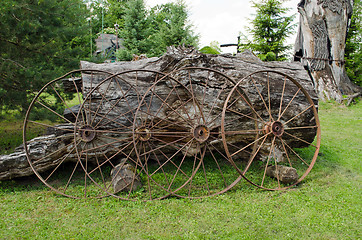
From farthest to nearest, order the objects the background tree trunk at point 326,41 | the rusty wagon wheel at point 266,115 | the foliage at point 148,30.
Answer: the foliage at point 148,30 < the background tree trunk at point 326,41 < the rusty wagon wheel at point 266,115

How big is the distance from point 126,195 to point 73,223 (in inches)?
34.6

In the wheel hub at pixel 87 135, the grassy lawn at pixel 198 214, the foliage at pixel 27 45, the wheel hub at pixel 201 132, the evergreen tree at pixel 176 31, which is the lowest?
the grassy lawn at pixel 198 214

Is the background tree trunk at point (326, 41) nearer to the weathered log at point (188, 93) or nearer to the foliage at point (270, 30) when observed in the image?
the foliage at point (270, 30)

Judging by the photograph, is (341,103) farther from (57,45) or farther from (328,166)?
(57,45)

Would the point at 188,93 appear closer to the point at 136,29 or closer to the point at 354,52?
the point at 136,29

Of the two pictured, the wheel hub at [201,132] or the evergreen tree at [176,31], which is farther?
the evergreen tree at [176,31]

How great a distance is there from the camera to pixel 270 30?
13.4 metres

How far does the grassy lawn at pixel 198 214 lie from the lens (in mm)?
2971

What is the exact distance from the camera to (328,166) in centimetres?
493

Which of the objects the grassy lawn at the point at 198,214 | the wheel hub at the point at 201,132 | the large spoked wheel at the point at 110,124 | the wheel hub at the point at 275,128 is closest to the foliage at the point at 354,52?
the grassy lawn at the point at 198,214

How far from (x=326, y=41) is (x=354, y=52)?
4899mm

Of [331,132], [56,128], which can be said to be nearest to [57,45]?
[56,128]

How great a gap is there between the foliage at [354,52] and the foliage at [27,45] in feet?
44.0

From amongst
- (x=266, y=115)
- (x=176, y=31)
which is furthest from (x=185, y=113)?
(x=176, y=31)
